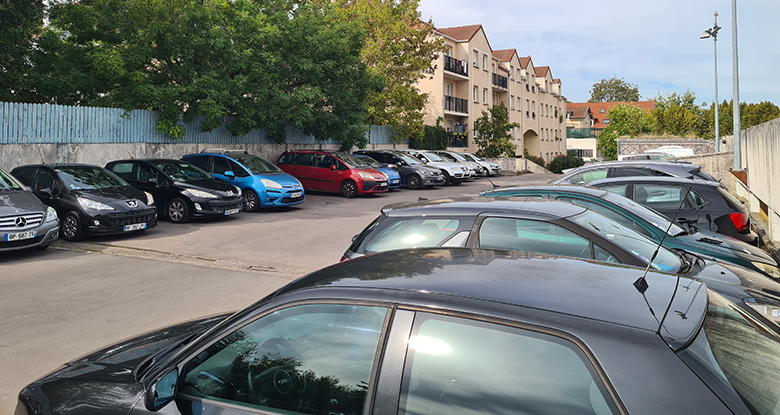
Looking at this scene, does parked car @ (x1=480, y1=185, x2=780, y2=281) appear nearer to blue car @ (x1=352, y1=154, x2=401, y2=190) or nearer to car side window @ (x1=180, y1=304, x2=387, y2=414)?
car side window @ (x1=180, y1=304, x2=387, y2=414)

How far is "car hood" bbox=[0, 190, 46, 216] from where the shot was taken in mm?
10216

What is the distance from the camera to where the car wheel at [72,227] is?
11812 mm

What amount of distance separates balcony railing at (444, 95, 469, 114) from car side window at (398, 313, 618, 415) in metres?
43.7

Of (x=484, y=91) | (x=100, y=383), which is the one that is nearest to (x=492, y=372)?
(x=100, y=383)

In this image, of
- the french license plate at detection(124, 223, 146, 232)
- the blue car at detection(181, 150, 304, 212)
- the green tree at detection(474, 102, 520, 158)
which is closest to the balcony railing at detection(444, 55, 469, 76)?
the green tree at detection(474, 102, 520, 158)

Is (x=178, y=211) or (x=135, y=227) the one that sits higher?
(x=178, y=211)

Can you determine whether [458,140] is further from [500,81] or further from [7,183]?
[7,183]

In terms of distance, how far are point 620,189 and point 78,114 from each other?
587 inches

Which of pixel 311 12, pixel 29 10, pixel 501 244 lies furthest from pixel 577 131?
pixel 501 244

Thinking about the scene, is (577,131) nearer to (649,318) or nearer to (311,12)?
(311,12)

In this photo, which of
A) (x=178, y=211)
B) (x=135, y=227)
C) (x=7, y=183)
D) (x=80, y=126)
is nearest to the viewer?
(x=7, y=183)

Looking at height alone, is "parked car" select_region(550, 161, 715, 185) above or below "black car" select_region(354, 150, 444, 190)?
below

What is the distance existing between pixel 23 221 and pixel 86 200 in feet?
5.68

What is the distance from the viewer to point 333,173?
22.3 m
